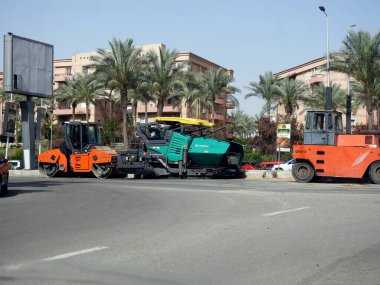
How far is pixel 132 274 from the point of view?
600 cm

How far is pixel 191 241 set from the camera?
26.3 feet

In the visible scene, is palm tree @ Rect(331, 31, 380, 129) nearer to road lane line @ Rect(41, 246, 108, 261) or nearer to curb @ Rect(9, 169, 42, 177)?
curb @ Rect(9, 169, 42, 177)

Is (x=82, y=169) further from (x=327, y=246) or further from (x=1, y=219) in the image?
(x=327, y=246)

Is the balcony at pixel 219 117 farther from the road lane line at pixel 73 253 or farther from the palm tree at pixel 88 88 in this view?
the road lane line at pixel 73 253

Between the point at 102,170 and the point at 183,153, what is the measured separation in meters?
4.34

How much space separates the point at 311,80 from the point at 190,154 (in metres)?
52.2

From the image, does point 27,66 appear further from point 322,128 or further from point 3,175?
point 322,128

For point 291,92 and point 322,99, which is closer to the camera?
point 322,99

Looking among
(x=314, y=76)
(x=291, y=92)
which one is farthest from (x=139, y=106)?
(x=291, y=92)

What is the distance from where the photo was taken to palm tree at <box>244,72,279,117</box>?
55.4 m

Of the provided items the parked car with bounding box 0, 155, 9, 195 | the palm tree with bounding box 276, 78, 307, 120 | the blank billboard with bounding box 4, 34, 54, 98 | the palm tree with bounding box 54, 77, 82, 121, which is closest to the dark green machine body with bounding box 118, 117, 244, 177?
the blank billboard with bounding box 4, 34, 54, 98

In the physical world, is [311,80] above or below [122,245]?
above

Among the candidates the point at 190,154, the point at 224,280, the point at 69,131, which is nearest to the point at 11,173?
the point at 69,131

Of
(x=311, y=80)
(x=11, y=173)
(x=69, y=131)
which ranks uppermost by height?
(x=311, y=80)
